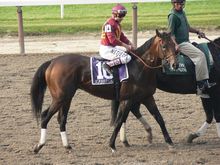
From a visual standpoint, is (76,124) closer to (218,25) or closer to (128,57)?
(128,57)

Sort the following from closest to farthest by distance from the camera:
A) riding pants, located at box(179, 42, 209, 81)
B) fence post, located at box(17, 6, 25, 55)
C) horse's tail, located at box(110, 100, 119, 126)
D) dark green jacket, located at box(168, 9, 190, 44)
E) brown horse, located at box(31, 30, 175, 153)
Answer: brown horse, located at box(31, 30, 175, 153), dark green jacket, located at box(168, 9, 190, 44), riding pants, located at box(179, 42, 209, 81), horse's tail, located at box(110, 100, 119, 126), fence post, located at box(17, 6, 25, 55)

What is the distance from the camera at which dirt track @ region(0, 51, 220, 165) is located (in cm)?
865

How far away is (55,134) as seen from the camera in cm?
1005

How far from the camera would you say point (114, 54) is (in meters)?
9.16

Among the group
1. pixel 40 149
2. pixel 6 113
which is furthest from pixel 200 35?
pixel 6 113

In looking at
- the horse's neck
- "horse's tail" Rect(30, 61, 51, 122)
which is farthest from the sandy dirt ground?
the horse's neck

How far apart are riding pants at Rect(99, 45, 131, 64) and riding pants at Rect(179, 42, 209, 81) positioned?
3.23ft

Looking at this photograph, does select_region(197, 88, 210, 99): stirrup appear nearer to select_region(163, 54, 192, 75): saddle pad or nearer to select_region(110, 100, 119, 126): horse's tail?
select_region(163, 54, 192, 75): saddle pad

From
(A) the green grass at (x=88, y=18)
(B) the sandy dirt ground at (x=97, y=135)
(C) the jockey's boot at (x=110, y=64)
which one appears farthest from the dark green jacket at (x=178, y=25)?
(A) the green grass at (x=88, y=18)

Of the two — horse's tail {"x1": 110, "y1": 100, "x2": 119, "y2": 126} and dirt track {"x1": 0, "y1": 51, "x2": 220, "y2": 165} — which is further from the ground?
horse's tail {"x1": 110, "y1": 100, "x2": 119, "y2": 126}

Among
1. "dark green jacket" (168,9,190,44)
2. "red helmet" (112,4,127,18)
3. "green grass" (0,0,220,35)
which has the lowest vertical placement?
"green grass" (0,0,220,35)

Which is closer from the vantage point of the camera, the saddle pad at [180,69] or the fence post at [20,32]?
the saddle pad at [180,69]

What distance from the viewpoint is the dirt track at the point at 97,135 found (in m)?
8.65

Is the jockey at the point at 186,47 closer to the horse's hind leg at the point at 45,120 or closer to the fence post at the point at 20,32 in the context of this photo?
the horse's hind leg at the point at 45,120
